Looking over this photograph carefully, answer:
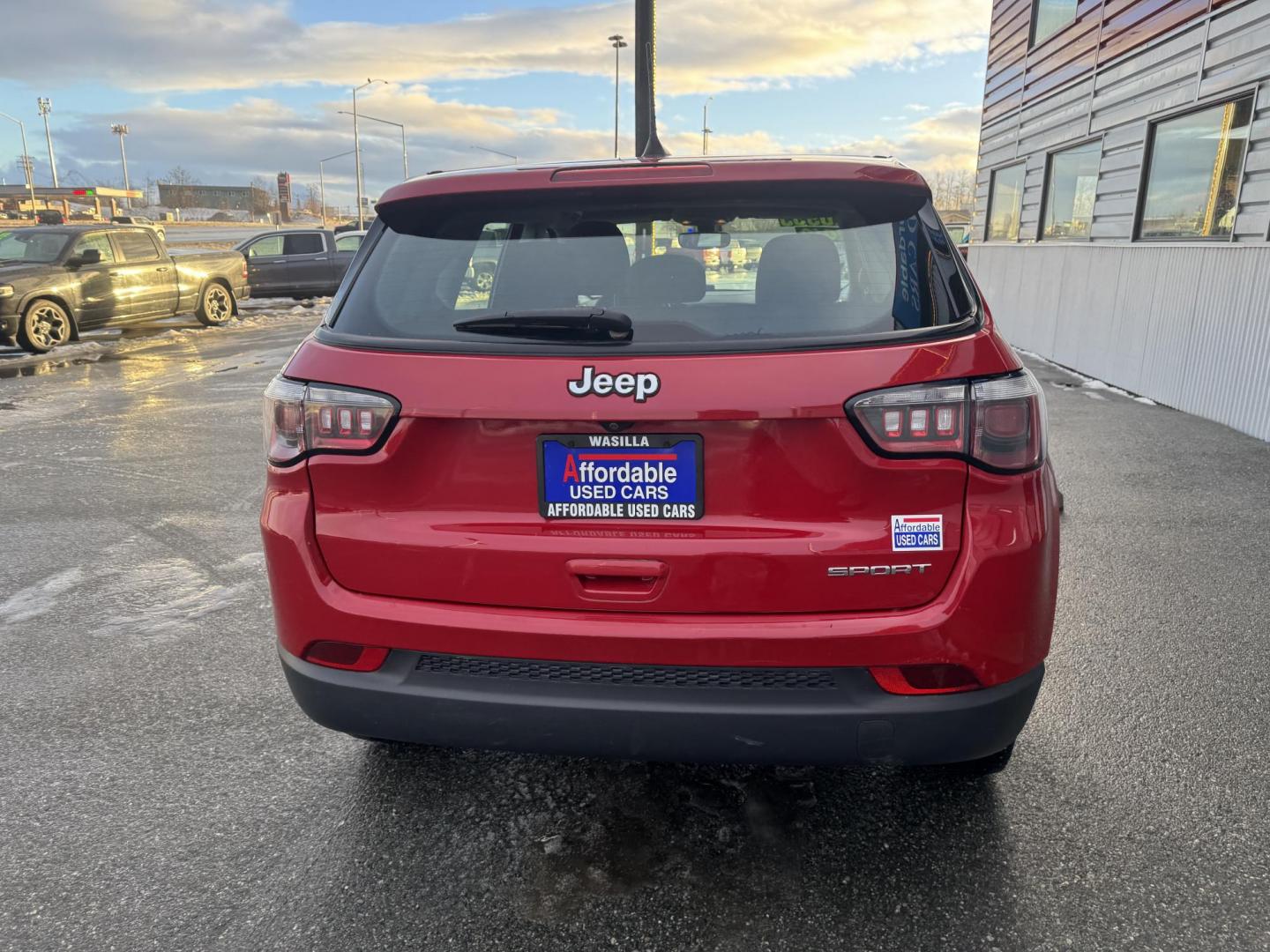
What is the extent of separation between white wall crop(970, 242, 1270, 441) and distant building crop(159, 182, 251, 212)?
116159 mm

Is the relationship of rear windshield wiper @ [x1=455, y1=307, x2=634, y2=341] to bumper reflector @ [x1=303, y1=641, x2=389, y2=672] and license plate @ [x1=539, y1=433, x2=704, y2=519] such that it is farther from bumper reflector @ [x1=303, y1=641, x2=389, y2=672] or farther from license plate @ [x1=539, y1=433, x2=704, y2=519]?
bumper reflector @ [x1=303, y1=641, x2=389, y2=672]

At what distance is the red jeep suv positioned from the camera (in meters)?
1.95

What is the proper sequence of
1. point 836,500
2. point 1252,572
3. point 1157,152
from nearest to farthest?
1. point 836,500
2. point 1252,572
3. point 1157,152

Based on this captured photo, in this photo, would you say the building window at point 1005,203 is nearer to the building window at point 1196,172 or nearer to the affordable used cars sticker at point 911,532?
the building window at point 1196,172

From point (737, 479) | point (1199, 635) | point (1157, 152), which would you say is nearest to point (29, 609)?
point (737, 479)

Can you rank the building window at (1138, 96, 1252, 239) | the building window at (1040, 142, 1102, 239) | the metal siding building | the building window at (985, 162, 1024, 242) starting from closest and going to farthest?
1. the metal siding building
2. the building window at (1138, 96, 1252, 239)
3. the building window at (1040, 142, 1102, 239)
4. the building window at (985, 162, 1024, 242)

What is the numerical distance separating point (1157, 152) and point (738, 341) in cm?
1025

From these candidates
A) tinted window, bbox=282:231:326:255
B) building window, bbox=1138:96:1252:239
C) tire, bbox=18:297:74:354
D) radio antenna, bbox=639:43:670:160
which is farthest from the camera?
tinted window, bbox=282:231:326:255

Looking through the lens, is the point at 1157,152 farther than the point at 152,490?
Yes

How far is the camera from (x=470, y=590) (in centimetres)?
207

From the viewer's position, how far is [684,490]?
1.97 metres

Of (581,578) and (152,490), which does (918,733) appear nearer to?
(581,578)

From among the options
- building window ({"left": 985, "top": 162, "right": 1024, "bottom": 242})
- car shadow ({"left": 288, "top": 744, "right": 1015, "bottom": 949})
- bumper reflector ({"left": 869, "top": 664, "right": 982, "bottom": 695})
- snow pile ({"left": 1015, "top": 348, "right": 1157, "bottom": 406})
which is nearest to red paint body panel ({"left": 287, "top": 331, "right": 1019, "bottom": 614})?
bumper reflector ({"left": 869, "top": 664, "right": 982, "bottom": 695})

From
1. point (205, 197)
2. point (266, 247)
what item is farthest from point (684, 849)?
point (205, 197)
